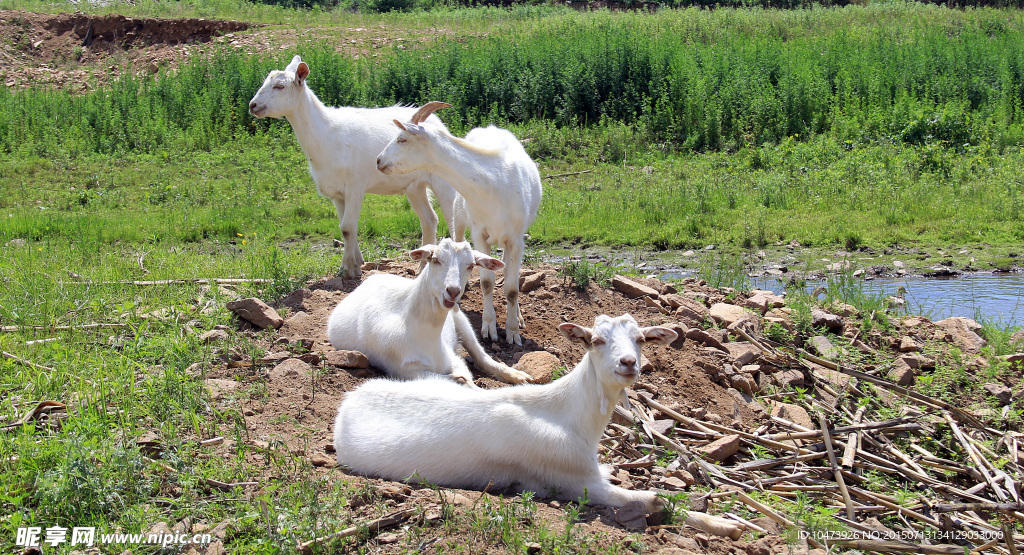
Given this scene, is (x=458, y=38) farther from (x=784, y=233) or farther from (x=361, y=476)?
(x=361, y=476)

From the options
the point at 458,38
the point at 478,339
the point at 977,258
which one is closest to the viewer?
the point at 478,339

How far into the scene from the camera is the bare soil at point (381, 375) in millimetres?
3988

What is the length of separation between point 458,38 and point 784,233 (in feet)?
Result: 46.6

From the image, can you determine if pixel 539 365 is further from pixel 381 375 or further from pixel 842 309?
pixel 842 309

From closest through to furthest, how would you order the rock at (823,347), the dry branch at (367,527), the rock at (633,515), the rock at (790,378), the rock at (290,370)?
the dry branch at (367,527), the rock at (633,515), the rock at (290,370), the rock at (790,378), the rock at (823,347)

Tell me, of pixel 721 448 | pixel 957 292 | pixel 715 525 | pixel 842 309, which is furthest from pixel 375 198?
pixel 715 525

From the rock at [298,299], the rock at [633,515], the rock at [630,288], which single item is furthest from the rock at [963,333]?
the rock at [298,299]

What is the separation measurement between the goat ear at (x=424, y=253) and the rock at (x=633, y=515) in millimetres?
2303

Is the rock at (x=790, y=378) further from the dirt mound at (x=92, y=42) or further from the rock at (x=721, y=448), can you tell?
the dirt mound at (x=92, y=42)

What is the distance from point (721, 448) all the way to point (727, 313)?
8.22 feet

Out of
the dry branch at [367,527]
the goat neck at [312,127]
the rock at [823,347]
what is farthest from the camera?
the goat neck at [312,127]

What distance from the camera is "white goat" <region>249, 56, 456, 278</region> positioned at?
26.6 feet

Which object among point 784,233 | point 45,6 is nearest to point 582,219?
point 784,233

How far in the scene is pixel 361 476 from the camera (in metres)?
4.31
